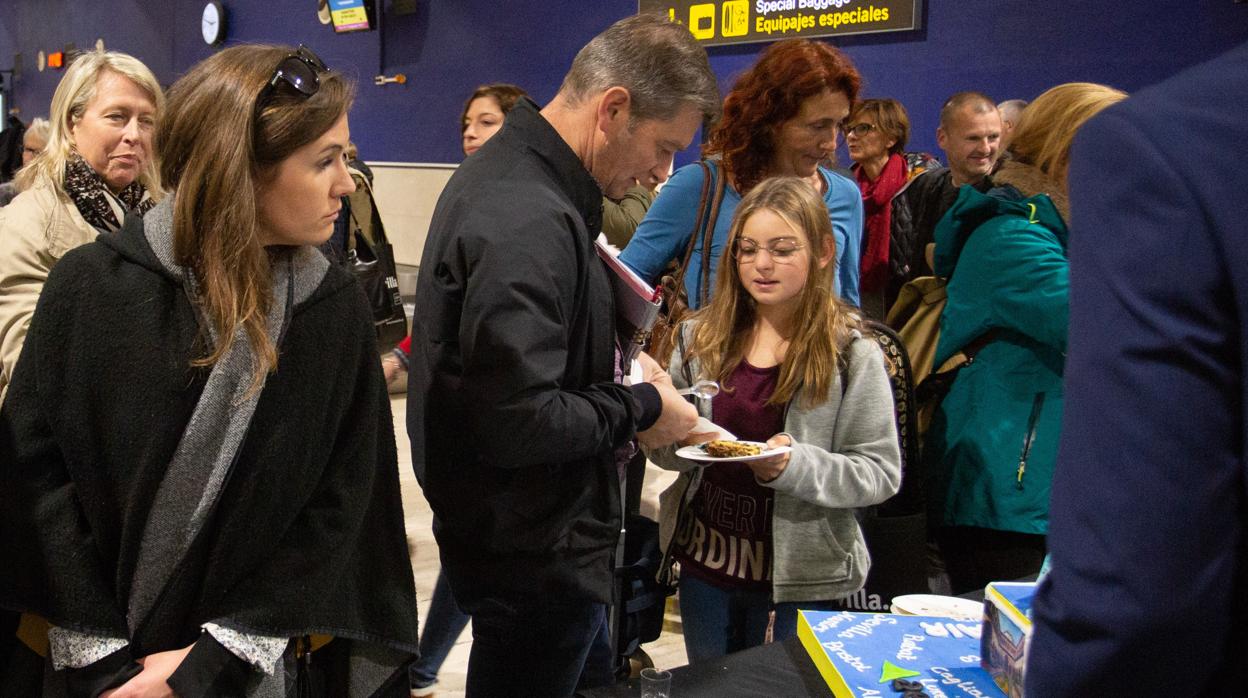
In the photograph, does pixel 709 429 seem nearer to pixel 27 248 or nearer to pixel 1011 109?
pixel 27 248

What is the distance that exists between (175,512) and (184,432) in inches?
4.1

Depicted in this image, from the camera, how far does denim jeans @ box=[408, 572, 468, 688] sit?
2719 mm

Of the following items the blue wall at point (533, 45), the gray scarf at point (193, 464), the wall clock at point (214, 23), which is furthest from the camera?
the wall clock at point (214, 23)

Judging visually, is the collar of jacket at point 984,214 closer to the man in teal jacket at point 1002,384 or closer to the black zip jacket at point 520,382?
the man in teal jacket at point 1002,384

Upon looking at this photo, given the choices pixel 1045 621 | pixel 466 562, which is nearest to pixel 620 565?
pixel 466 562

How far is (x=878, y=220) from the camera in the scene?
175 inches

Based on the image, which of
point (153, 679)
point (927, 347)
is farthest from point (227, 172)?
point (927, 347)

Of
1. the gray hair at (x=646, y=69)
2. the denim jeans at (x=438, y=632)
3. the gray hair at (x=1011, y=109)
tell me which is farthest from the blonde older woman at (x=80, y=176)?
the gray hair at (x=1011, y=109)

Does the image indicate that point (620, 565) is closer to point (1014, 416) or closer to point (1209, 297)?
point (1014, 416)

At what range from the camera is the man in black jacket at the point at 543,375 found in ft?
5.23

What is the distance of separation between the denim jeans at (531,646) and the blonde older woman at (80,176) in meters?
1.15

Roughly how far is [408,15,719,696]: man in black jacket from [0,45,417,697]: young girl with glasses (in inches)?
9.6

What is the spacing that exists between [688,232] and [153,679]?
69.7 inches

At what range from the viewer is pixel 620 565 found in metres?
2.28
